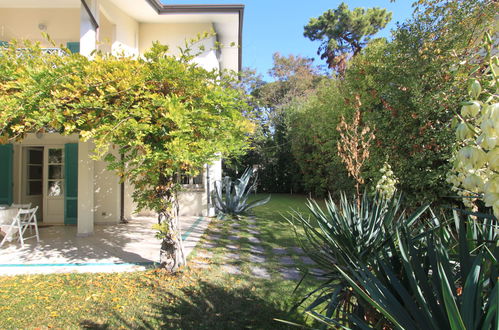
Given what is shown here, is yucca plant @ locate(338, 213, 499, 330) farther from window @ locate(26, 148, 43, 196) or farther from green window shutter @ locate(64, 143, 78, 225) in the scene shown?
window @ locate(26, 148, 43, 196)

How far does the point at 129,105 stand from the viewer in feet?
13.2

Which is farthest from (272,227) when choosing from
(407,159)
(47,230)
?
(47,230)

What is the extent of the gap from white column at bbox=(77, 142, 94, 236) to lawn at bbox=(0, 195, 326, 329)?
269cm

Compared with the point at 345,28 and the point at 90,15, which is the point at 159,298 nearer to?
the point at 90,15

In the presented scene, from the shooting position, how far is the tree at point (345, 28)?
23203 mm

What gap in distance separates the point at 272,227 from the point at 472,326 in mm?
7760

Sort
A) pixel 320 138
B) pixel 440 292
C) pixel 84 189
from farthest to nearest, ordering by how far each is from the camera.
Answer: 1. pixel 320 138
2. pixel 84 189
3. pixel 440 292

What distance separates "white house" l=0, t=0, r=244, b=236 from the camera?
850 cm

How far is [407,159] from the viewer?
23.4 feet

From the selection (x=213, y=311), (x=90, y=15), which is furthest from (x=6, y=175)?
(x=213, y=311)

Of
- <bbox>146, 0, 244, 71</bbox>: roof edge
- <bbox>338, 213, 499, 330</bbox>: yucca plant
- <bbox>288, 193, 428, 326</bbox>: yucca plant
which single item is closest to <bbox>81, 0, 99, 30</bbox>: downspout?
<bbox>146, 0, 244, 71</bbox>: roof edge

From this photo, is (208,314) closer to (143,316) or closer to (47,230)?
(143,316)

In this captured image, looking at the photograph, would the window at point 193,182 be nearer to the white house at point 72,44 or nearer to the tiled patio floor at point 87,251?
the white house at point 72,44

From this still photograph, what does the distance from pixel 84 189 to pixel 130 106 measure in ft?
13.9
